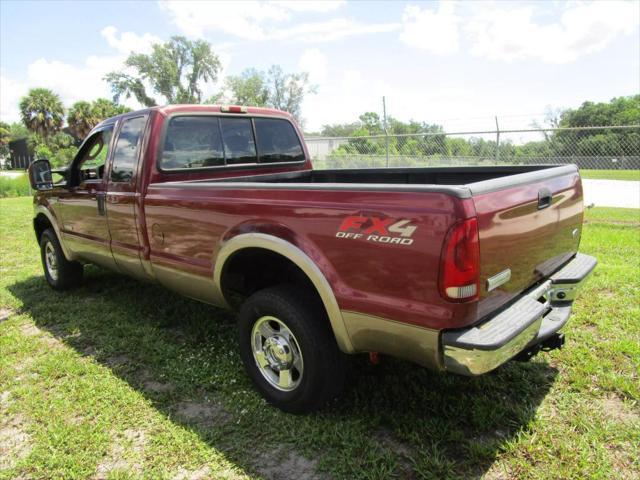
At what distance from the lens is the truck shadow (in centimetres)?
245

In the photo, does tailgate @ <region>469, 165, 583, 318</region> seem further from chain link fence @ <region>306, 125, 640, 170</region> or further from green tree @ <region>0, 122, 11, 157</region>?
green tree @ <region>0, 122, 11, 157</region>

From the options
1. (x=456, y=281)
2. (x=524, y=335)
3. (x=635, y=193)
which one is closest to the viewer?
(x=456, y=281)

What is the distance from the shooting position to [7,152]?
6869cm

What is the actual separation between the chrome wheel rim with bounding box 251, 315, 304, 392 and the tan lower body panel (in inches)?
17.4

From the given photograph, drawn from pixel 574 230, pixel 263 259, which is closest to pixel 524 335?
pixel 574 230

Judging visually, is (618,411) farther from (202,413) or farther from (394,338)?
(202,413)

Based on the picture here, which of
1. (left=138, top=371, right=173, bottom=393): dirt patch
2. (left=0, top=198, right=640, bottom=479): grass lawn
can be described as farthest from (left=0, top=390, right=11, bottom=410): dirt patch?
(left=138, top=371, right=173, bottom=393): dirt patch

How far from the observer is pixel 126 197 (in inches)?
149

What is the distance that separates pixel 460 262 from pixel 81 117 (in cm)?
5262

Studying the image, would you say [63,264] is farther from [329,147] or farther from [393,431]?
[329,147]

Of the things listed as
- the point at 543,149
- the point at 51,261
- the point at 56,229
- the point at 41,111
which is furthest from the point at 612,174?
the point at 41,111

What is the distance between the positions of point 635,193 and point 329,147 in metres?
7.14

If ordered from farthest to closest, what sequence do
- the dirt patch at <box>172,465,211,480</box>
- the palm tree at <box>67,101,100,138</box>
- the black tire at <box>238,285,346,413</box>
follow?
the palm tree at <box>67,101,100,138</box>
the black tire at <box>238,285,346,413</box>
the dirt patch at <box>172,465,211,480</box>

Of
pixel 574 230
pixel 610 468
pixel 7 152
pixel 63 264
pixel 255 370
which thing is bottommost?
pixel 610 468
